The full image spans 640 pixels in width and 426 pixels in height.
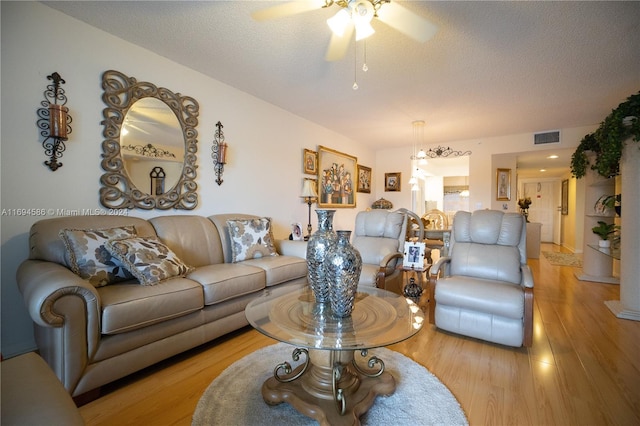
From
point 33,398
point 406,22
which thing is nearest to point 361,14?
point 406,22

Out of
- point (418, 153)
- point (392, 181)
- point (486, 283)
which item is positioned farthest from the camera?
point (392, 181)

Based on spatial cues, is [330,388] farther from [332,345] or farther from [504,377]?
[504,377]

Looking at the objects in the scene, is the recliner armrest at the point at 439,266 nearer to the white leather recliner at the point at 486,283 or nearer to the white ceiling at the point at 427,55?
the white leather recliner at the point at 486,283

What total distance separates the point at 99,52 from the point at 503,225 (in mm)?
3793

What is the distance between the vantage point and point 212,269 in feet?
7.67

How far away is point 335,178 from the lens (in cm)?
514

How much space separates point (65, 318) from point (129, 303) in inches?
10.9

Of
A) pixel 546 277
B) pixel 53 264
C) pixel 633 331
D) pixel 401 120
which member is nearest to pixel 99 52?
pixel 53 264

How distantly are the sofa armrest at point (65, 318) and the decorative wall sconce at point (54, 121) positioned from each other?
1020mm

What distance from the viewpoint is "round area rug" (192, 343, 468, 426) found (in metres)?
1.39

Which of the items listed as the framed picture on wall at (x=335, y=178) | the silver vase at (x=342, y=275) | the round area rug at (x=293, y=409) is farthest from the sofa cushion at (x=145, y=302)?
the framed picture on wall at (x=335, y=178)

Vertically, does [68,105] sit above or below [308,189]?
above

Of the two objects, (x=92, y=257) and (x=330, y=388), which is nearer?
(x=330, y=388)

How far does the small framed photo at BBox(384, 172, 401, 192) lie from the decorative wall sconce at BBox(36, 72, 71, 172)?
553cm
